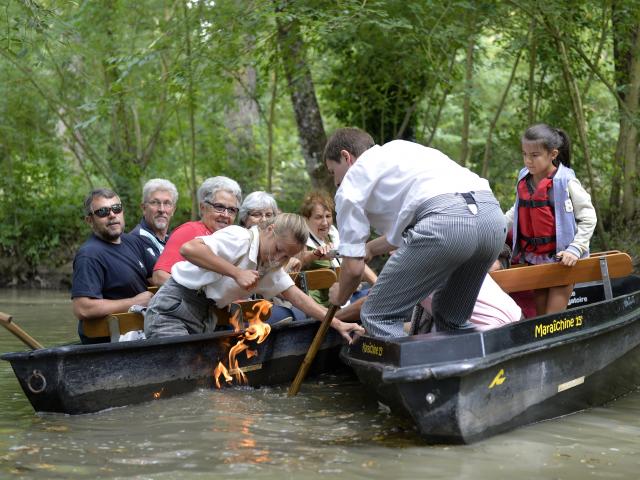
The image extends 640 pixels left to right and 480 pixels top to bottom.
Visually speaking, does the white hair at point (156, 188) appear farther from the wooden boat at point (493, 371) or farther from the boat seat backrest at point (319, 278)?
the wooden boat at point (493, 371)

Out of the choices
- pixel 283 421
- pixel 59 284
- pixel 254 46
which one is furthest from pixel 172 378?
pixel 59 284

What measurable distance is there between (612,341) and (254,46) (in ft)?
25.5

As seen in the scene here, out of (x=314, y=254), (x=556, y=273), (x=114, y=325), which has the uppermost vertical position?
(x=314, y=254)

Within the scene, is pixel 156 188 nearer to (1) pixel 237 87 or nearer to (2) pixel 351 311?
(2) pixel 351 311

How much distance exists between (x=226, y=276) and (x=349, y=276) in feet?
3.05

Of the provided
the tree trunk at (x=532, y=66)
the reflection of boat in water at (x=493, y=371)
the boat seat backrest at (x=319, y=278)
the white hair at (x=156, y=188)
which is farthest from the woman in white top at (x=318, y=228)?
the tree trunk at (x=532, y=66)

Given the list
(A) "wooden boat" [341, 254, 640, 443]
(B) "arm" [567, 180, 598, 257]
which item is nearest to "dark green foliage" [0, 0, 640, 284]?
(B) "arm" [567, 180, 598, 257]

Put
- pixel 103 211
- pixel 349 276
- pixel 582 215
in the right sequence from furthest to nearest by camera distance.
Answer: pixel 582 215, pixel 103 211, pixel 349 276

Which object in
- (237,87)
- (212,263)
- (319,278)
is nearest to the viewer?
(212,263)

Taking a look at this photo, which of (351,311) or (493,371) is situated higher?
(351,311)

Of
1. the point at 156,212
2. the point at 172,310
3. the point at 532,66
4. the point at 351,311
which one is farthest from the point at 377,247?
the point at 532,66

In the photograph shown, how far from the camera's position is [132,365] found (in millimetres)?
5797

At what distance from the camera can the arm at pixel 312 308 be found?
19.7ft

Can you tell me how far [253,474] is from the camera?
4340 mm
